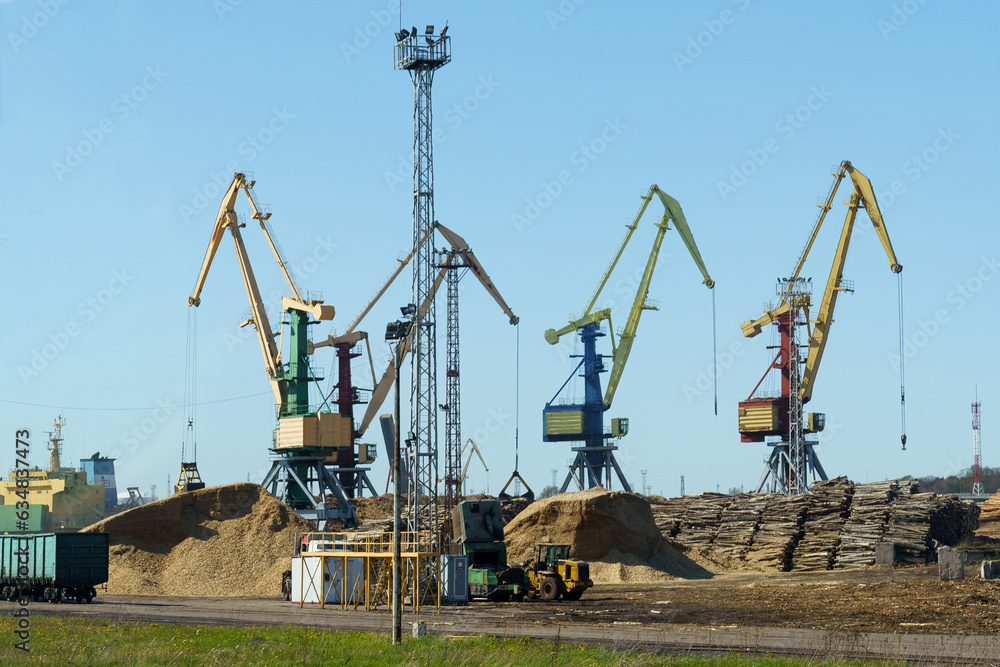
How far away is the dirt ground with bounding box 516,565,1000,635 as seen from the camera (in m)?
26.6

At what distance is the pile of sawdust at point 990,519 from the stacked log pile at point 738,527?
36.8 ft

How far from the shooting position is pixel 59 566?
127 ft

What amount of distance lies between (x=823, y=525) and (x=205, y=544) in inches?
1117

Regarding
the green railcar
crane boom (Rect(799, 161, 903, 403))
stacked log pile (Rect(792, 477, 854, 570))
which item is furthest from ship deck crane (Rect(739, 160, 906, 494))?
the green railcar

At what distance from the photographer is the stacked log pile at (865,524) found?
4956cm

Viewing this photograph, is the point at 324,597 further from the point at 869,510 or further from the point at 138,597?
the point at 869,510

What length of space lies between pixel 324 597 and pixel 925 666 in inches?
823

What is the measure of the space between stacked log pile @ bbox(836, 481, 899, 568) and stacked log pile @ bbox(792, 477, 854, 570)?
1.32 feet

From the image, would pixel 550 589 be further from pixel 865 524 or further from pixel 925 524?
pixel 925 524

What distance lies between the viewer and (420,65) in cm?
4075

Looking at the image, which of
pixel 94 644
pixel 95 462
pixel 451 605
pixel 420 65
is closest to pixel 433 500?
pixel 451 605

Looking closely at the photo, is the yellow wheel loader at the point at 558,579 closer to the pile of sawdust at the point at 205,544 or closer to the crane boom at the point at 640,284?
the pile of sawdust at the point at 205,544

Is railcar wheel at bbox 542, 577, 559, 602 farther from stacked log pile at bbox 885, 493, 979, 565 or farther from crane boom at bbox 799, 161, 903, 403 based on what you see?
crane boom at bbox 799, 161, 903, 403

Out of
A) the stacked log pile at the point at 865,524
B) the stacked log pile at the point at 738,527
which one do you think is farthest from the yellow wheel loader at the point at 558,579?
the stacked log pile at the point at 738,527
